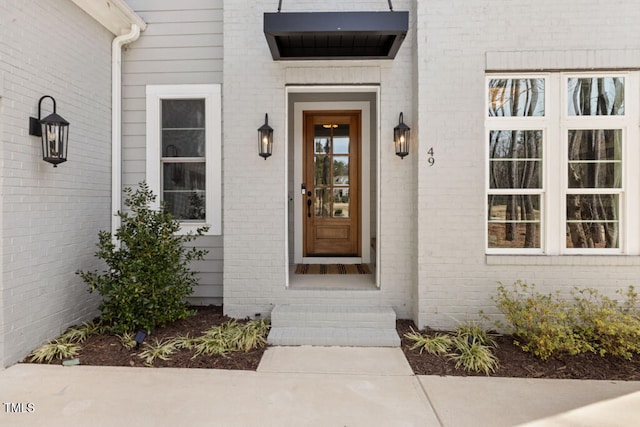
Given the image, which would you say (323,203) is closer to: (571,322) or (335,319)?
(335,319)

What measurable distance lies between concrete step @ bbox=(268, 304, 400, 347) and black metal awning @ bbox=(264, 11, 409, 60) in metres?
2.81

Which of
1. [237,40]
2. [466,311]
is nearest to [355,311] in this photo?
[466,311]

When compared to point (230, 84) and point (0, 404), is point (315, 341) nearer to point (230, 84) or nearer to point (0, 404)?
point (0, 404)

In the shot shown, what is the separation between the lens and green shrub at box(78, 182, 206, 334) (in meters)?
3.70

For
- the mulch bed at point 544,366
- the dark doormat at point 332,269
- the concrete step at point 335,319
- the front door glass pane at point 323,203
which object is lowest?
the mulch bed at point 544,366

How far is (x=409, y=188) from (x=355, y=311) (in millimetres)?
1514

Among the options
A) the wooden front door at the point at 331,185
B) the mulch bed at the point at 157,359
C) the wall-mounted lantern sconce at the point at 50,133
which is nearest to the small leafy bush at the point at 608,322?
the wooden front door at the point at 331,185

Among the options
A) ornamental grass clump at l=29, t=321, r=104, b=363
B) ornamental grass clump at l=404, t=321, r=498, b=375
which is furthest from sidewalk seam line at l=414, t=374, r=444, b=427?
ornamental grass clump at l=29, t=321, r=104, b=363

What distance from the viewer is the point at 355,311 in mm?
4023

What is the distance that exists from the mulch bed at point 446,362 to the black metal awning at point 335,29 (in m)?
3.05

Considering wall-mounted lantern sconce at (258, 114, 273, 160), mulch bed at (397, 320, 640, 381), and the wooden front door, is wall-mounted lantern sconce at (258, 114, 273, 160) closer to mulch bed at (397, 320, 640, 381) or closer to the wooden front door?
the wooden front door

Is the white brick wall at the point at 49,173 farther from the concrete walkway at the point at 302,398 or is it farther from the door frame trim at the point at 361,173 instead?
the door frame trim at the point at 361,173

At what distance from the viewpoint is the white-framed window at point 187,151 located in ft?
15.5

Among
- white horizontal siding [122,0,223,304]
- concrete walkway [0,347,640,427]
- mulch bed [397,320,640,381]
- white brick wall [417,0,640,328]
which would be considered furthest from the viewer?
white horizontal siding [122,0,223,304]
